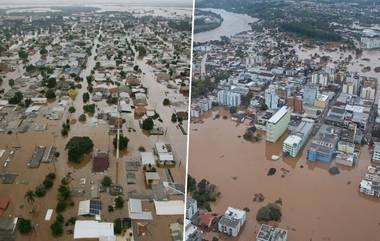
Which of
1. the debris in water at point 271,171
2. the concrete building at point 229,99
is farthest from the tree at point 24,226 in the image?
the concrete building at point 229,99

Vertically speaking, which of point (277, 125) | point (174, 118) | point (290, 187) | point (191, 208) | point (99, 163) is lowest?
point (290, 187)

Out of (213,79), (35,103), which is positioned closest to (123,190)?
(35,103)

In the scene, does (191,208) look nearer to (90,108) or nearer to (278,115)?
(90,108)

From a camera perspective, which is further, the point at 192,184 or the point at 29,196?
the point at 192,184

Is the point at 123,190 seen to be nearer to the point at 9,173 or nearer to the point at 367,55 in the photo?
the point at 9,173

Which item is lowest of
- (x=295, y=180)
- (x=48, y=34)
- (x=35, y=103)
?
(x=295, y=180)

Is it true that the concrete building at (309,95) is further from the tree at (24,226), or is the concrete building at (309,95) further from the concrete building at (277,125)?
the tree at (24,226)

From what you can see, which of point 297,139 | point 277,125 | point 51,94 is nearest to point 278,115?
point 277,125
